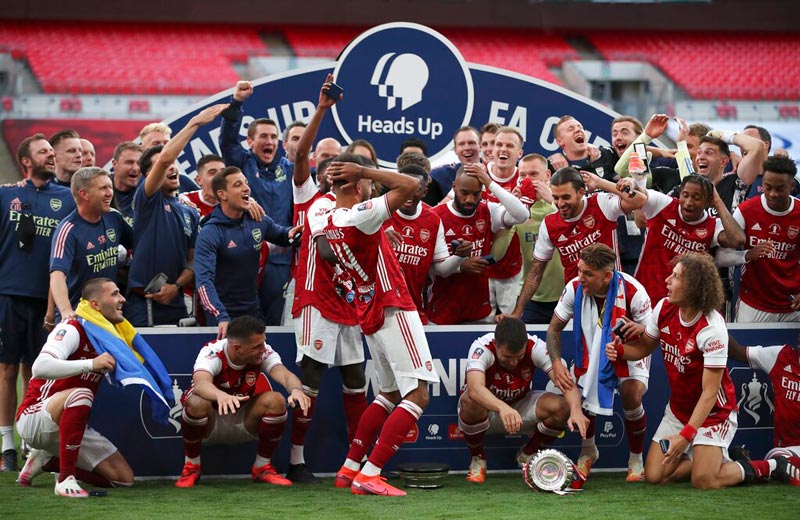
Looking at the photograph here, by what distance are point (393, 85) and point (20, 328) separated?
14.3ft

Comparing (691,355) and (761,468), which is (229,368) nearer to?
(691,355)

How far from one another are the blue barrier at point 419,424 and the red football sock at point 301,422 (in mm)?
191

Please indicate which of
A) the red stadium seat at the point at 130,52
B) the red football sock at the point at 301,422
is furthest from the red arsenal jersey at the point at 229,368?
the red stadium seat at the point at 130,52

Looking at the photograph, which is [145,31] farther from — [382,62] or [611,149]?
[611,149]

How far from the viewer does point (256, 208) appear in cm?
721

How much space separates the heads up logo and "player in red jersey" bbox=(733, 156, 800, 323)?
12.1 feet

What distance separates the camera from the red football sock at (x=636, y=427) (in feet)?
22.2

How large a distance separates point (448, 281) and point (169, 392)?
2.20m

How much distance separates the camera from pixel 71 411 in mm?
6191

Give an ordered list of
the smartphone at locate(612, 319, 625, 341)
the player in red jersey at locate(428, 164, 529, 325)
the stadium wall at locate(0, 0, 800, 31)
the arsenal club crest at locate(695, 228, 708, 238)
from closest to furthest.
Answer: the smartphone at locate(612, 319, 625, 341), the arsenal club crest at locate(695, 228, 708, 238), the player in red jersey at locate(428, 164, 529, 325), the stadium wall at locate(0, 0, 800, 31)

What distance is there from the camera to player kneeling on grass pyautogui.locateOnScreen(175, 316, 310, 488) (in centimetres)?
634

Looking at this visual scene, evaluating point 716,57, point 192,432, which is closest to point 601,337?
point 192,432

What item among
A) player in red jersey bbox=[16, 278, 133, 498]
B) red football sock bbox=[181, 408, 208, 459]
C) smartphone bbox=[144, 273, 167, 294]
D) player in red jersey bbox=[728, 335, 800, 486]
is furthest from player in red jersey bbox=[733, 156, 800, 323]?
player in red jersey bbox=[16, 278, 133, 498]

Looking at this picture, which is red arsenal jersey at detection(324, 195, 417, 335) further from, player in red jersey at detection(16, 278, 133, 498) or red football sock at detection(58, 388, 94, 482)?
red football sock at detection(58, 388, 94, 482)
